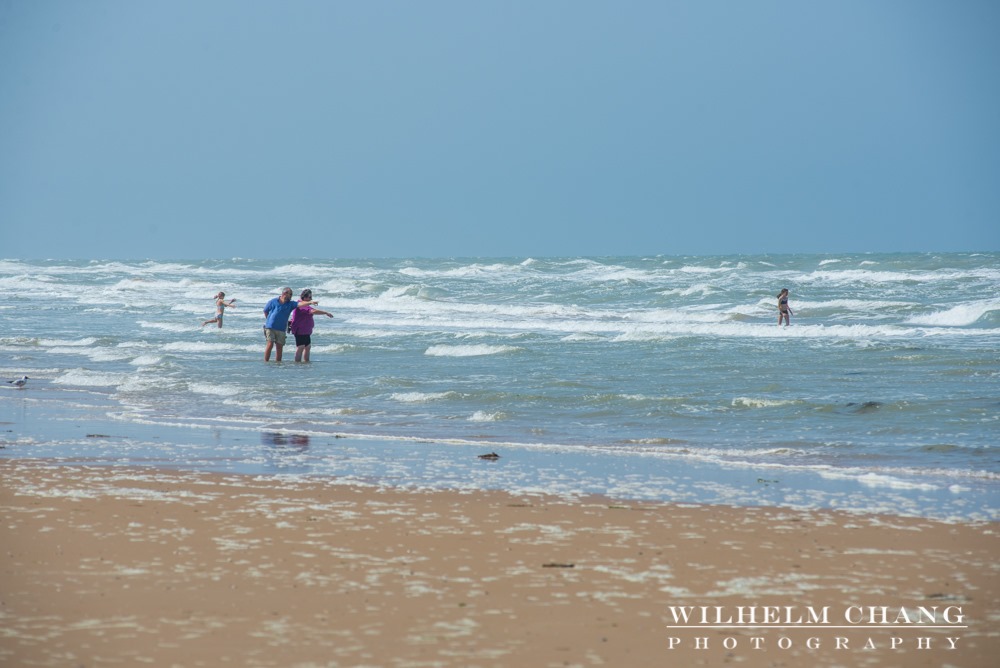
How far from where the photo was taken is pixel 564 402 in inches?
488

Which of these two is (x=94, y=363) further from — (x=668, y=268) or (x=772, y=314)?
(x=668, y=268)

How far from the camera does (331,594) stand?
4.60 metres

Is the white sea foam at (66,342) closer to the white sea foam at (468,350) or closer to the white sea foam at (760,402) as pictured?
the white sea foam at (468,350)

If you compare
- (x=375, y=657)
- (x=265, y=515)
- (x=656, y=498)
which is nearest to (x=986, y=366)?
(x=656, y=498)

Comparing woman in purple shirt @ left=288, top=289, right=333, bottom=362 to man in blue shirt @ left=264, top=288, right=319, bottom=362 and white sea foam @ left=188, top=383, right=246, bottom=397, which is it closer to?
man in blue shirt @ left=264, top=288, right=319, bottom=362

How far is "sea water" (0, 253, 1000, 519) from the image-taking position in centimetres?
802

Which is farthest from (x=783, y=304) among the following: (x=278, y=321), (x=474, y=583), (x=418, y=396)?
(x=474, y=583)

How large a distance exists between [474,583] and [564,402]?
766 cm

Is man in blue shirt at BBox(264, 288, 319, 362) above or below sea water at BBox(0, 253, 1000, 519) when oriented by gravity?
above

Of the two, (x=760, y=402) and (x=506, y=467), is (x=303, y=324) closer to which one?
(x=760, y=402)

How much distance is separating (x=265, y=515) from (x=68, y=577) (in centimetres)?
154

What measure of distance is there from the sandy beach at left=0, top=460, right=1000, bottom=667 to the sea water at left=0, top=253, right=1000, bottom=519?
104 cm

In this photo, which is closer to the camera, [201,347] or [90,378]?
[90,378]

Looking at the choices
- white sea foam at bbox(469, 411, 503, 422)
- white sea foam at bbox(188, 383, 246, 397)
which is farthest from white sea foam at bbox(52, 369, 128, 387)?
white sea foam at bbox(469, 411, 503, 422)
